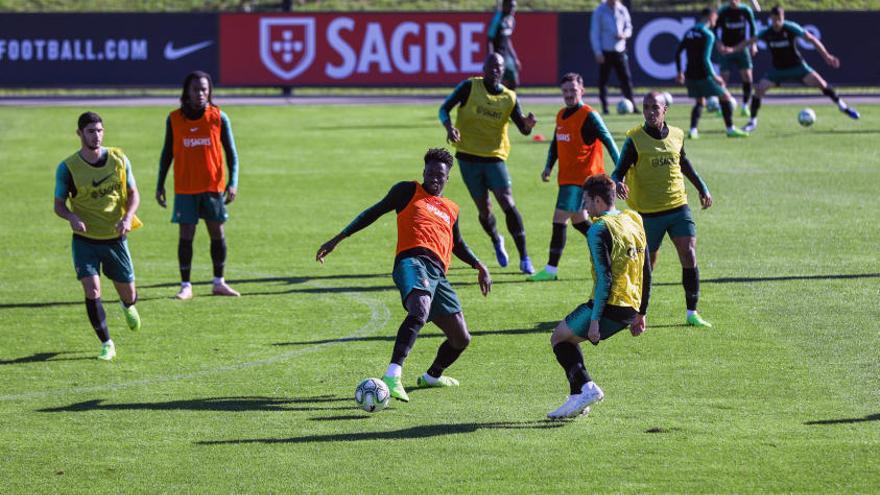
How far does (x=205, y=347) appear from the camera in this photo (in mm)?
13625

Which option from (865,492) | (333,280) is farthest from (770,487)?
(333,280)

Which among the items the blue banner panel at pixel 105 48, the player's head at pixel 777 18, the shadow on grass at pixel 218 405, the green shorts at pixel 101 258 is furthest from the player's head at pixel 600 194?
the blue banner panel at pixel 105 48

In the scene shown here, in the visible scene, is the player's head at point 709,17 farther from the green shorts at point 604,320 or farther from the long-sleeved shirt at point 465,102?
the green shorts at point 604,320

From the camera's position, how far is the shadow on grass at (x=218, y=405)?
37.1 ft

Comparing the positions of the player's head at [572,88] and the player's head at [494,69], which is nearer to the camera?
the player's head at [572,88]

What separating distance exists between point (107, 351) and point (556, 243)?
5809mm

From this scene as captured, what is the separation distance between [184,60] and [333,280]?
25.1 metres

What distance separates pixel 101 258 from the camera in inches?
522

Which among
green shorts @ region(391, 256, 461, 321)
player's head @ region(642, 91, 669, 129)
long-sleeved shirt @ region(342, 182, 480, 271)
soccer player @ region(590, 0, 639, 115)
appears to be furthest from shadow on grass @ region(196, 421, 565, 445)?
soccer player @ region(590, 0, 639, 115)

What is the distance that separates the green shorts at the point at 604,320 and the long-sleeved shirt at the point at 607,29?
2379cm

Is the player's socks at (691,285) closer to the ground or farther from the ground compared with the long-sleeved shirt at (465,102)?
closer to the ground

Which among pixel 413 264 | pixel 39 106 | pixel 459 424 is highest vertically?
pixel 413 264

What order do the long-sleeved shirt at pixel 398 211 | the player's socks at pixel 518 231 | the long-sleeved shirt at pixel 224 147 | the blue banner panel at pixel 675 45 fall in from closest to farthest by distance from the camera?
the long-sleeved shirt at pixel 398 211 → the long-sleeved shirt at pixel 224 147 → the player's socks at pixel 518 231 → the blue banner panel at pixel 675 45

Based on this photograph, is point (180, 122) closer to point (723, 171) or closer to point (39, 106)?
point (723, 171)
